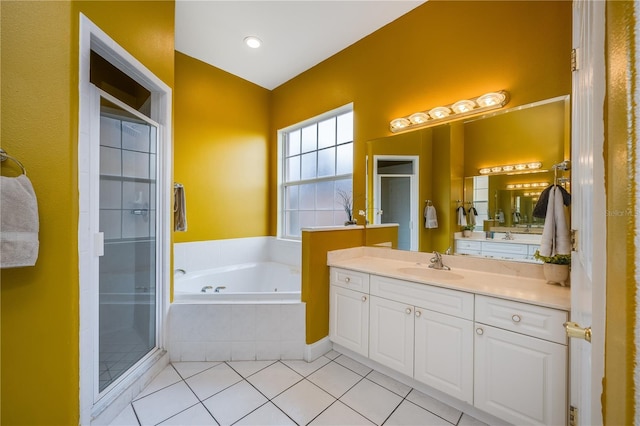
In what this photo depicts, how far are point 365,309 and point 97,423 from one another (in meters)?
1.74

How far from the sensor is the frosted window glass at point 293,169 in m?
3.72

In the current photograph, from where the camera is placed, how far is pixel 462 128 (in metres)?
2.02

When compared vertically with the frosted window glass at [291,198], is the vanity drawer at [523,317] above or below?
below

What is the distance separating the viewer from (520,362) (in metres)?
1.30

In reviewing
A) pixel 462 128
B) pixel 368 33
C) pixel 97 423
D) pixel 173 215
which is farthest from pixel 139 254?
pixel 368 33

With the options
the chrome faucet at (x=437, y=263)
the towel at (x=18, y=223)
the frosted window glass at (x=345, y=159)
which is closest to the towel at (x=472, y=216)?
the chrome faucet at (x=437, y=263)

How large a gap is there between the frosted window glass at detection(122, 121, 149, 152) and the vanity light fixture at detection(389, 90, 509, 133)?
7.04 feet

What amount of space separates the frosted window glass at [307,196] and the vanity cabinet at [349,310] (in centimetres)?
150

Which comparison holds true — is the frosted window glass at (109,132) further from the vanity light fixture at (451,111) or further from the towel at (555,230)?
the towel at (555,230)

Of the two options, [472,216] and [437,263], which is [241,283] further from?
[472,216]

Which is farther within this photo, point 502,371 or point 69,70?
point 502,371

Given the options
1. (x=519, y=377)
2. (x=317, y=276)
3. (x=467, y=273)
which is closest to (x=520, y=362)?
(x=519, y=377)

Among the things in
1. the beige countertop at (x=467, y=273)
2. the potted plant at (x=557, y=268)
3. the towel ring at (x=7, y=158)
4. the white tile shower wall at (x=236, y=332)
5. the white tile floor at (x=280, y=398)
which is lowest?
the white tile floor at (x=280, y=398)

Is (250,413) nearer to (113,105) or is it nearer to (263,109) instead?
(113,105)
